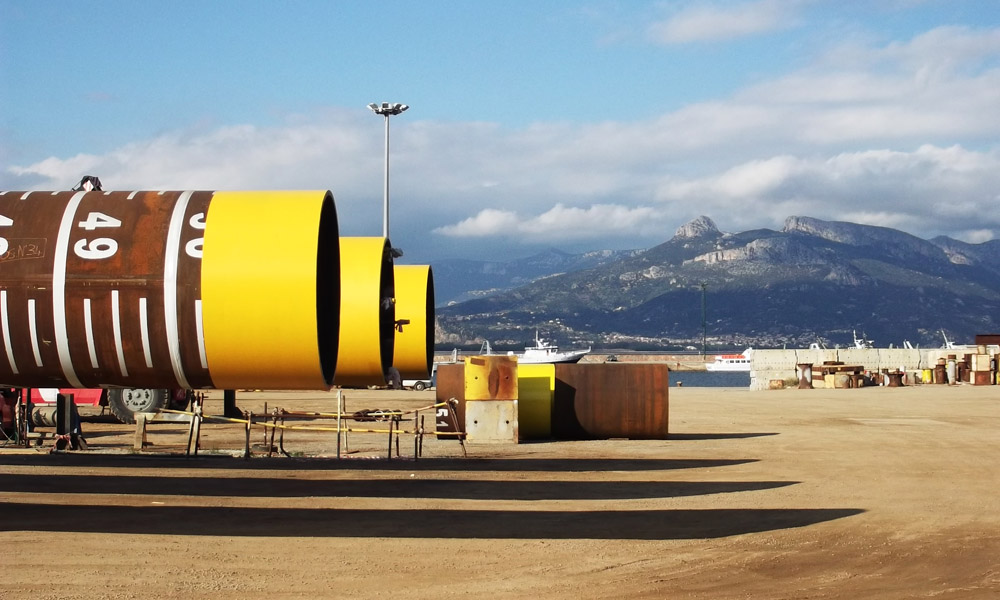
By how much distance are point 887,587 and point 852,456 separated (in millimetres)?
14014

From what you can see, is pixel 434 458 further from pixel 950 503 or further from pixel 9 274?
pixel 9 274

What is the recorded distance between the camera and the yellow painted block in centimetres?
2973

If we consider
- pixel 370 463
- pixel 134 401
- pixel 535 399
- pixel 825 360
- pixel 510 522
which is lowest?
pixel 510 522

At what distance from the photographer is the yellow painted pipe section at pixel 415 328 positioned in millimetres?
27359

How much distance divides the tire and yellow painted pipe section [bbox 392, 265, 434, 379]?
1165 centimetres

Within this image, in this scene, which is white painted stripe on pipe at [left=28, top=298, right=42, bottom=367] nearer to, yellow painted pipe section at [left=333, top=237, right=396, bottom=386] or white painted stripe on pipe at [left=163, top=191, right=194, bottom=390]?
white painted stripe on pipe at [left=163, top=191, right=194, bottom=390]

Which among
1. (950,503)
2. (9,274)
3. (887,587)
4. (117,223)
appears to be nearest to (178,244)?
(117,223)

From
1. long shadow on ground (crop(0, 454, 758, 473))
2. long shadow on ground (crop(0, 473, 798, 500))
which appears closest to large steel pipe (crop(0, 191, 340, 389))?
long shadow on ground (crop(0, 473, 798, 500))

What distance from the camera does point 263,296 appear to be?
12469mm

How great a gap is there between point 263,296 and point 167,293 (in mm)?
1125

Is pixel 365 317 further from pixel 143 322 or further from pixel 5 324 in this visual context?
pixel 5 324

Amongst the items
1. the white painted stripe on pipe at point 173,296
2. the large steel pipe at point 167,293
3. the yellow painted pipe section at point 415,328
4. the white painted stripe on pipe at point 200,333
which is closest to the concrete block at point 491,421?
the yellow painted pipe section at point 415,328

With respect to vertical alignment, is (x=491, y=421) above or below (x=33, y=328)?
Answer: below

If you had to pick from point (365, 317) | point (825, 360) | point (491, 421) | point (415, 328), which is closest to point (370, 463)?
point (415, 328)
